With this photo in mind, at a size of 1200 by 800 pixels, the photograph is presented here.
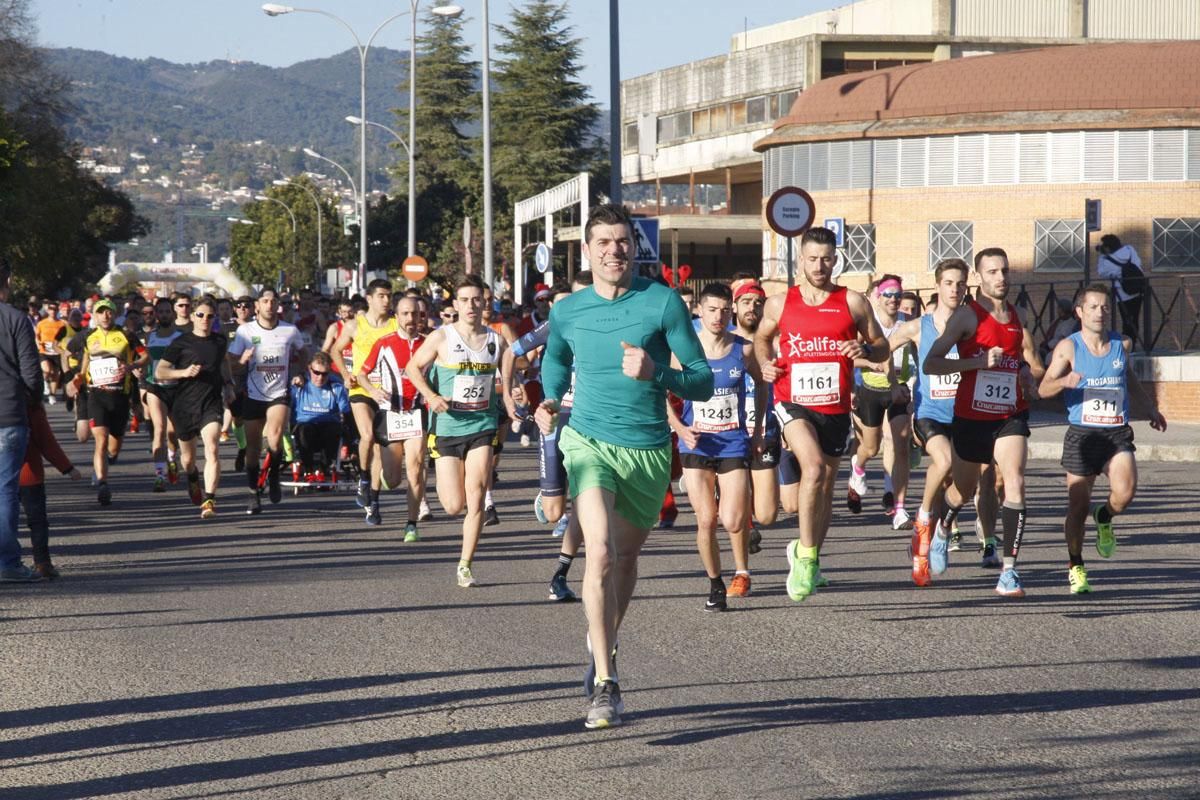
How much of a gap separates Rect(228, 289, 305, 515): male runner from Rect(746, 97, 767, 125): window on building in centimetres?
4996

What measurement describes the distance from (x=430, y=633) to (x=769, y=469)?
2.98m

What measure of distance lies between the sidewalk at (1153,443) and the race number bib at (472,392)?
450 inches

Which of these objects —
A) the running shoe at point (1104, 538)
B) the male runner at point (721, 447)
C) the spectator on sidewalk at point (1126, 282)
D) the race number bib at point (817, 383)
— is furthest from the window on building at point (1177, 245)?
the race number bib at point (817, 383)

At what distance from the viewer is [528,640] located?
28.4ft

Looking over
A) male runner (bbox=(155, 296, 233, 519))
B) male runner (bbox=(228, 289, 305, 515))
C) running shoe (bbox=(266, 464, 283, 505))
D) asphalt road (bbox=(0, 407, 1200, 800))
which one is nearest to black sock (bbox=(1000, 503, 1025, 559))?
asphalt road (bbox=(0, 407, 1200, 800))

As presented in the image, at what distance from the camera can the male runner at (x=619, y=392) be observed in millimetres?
6848

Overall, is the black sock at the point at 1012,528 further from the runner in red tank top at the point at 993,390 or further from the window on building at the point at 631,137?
the window on building at the point at 631,137

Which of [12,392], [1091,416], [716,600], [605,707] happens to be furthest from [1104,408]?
[12,392]

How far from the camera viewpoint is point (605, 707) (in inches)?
255

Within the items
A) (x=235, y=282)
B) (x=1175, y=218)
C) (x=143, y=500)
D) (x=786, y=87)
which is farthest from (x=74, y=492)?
(x=235, y=282)

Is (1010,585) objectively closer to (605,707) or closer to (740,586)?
(740,586)

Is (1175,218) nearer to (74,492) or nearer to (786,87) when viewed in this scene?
(786,87)

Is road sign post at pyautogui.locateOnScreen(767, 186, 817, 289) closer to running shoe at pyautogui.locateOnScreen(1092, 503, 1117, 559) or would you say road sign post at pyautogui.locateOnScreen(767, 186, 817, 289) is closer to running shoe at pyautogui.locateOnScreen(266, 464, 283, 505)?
running shoe at pyautogui.locateOnScreen(266, 464, 283, 505)

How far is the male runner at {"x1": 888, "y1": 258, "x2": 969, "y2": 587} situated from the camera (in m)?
10.6
